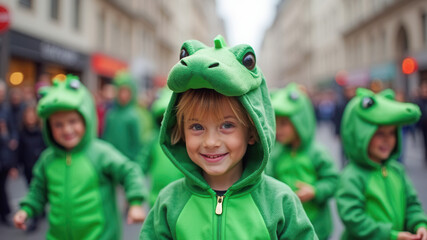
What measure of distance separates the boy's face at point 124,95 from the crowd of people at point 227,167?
2.20 m

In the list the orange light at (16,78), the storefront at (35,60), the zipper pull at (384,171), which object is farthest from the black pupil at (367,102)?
the orange light at (16,78)

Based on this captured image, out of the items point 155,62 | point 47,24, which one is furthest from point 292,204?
point 155,62

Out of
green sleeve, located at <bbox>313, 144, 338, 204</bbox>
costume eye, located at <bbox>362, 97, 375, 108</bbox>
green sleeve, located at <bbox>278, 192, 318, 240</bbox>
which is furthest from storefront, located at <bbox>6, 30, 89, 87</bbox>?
green sleeve, located at <bbox>278, 192, 318, 240</bbox>

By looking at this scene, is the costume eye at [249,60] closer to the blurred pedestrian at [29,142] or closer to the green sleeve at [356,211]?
the green sleeve at [356,211]

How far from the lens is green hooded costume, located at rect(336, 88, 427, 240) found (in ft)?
9.16

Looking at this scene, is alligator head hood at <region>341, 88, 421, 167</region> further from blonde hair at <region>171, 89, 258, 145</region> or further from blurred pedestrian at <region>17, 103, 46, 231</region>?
blurred pedestrian at <region>17, 103, 46, 231</region>

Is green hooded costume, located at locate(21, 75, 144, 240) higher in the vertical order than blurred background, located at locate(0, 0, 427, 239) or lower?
lower

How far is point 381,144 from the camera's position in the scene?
3021 millimetres

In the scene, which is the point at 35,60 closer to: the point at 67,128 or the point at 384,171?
the point at 67,128

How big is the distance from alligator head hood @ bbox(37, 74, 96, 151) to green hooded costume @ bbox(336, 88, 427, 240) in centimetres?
219

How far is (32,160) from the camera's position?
629 centimetres

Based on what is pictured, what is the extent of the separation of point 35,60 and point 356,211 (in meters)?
12.8

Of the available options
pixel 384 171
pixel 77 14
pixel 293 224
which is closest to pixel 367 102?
pixel 384 171

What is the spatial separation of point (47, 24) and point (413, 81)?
1749 cm
